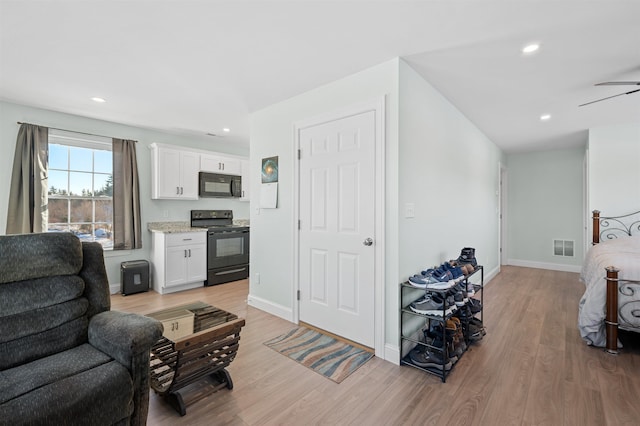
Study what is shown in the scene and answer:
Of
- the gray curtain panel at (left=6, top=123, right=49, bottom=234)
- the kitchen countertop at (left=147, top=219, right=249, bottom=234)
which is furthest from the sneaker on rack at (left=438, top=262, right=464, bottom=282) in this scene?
the gray curtain panel at (left=6, top=123, right=49, bottom=234)

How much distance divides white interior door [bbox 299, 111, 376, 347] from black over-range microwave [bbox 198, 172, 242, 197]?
2.58m

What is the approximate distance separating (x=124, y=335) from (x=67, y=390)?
0.93ft

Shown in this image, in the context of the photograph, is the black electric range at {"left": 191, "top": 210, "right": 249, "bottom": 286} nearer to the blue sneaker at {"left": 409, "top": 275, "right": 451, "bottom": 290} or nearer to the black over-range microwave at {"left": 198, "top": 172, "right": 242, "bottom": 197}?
the black over-range microwave at {"left": 198, "top": 172, "right": 242, "bottom": 197}

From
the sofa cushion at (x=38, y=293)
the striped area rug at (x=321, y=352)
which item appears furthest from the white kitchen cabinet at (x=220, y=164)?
the sofa cushion at (x=38, y=293)

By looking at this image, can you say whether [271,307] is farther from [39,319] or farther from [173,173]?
[173,173]

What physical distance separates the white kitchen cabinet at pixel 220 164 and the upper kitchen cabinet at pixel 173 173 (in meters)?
0.12

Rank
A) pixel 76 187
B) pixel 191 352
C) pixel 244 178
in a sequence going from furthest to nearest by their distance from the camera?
pixel 244 178 → pixel 76 187 → pixel 191 352

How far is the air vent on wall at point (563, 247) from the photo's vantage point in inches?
224

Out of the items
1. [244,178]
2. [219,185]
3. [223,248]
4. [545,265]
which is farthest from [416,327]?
[545,265]

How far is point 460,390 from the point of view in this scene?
2.00 metres

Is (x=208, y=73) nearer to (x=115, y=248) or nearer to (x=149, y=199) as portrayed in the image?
(x=149, y=199)

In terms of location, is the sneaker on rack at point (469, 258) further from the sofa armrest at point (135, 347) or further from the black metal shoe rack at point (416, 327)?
the sofa armrest at point (135, 347)

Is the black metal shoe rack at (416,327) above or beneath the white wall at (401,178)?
beneath

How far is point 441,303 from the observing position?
227cm
